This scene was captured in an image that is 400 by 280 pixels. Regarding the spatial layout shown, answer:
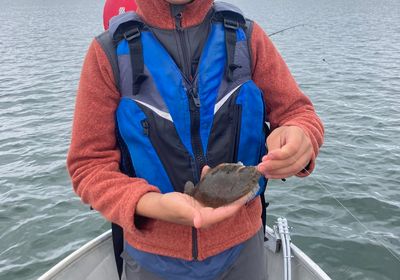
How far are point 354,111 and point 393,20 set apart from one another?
79.5ft

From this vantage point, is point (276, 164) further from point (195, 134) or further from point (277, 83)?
point (277, 83)

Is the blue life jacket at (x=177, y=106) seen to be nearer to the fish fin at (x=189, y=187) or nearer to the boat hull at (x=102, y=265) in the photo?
the fish fin at (x=189, y=187)

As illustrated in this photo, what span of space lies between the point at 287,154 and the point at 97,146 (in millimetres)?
1154

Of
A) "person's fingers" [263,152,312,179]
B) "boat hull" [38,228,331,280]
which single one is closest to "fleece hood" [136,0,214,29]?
"person's fingers" [263,152,312,179]

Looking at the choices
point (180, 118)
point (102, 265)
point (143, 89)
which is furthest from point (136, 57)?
point (102, 265)

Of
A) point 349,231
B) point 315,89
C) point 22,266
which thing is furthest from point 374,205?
point 315,89

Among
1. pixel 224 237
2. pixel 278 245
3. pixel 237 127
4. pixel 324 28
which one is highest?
pixel 237 127

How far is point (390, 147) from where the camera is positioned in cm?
977

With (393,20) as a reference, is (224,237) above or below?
above

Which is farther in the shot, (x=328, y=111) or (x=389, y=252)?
(x=328, y=111)

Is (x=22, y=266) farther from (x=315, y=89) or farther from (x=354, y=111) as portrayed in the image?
(x=315, y=89)

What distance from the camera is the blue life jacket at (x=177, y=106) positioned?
2654mm

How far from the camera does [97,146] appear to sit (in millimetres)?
2621

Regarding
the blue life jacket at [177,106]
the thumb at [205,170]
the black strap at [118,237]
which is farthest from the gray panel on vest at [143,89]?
the black strap at [118,237]
